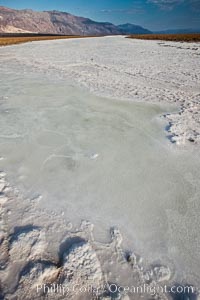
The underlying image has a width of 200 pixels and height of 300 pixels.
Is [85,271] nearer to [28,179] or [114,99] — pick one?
[28,179]

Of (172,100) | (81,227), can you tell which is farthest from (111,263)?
(172,100)

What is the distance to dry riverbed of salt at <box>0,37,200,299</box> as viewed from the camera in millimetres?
1995

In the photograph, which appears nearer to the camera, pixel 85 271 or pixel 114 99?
pixel 85 271

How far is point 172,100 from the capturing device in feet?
22.7

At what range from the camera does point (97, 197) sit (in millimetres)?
2924

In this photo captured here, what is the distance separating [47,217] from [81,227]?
1.58ft

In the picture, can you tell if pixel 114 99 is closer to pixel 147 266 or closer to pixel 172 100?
pixel 172 100

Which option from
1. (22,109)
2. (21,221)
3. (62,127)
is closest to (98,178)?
(21,221)

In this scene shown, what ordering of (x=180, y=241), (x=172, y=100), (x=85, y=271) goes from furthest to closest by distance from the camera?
(x=172, y=100) < (x=180, y=241) < (x=85, y=271)

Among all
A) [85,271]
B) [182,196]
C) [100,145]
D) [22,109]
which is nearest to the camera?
[85,271]

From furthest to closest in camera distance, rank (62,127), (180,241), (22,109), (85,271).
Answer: (22,109), (62,127), (180,241), (85,271)

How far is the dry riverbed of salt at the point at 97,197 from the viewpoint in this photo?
2.00m

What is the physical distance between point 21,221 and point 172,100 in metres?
6.27

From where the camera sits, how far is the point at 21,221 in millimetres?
2479
